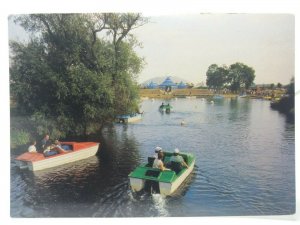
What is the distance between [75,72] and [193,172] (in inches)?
88.0

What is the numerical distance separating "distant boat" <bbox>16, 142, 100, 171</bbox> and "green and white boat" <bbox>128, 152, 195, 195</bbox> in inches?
29.5

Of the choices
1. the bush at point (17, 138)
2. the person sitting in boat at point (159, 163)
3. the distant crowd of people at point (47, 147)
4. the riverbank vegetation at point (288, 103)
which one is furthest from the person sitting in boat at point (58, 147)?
the riverbank vegetation at point (288, 103)

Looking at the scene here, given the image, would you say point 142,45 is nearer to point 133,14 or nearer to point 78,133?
point 133,14

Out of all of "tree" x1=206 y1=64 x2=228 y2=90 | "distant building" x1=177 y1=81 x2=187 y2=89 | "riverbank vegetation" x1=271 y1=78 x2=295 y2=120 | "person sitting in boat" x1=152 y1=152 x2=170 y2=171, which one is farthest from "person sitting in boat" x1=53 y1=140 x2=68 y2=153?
"riverbank vegetation" x1=271 y1=78 x2=295 y2=120

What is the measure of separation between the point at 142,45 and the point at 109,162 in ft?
5.83

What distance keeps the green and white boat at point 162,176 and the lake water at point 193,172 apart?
0.09m

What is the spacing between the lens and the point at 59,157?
6195mm

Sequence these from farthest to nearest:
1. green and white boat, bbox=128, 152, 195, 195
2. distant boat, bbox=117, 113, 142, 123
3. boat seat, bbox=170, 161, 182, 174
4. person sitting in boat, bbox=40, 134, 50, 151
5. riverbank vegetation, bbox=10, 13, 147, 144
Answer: distant boat, bbox=117, 113, 142, 123
person sitting in boat, bbox=40, 134, 50, 151
riverbank vegetation, bbox=10, 13, 147, 144
boat seat, bbox=170, 161, 182, 174
green and white boat, bbox=128, 152, 195, 195

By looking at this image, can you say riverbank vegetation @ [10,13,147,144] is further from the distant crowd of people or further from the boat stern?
the boat stern

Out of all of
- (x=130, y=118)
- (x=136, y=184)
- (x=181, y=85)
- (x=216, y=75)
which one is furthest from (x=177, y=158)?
(x=216, y=75)

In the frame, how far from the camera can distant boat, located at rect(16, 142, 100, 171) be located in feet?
19.9

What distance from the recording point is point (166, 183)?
19.1 feet

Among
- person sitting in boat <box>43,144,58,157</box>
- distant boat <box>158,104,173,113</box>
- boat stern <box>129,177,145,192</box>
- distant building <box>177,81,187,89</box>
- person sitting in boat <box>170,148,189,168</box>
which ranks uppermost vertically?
distant building <box>177,81,187,89</box>
